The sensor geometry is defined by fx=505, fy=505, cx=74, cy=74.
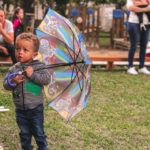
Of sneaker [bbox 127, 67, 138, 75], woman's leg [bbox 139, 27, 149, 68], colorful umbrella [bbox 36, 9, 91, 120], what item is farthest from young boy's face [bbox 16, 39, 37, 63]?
sneaker [bbox 127, 67, 138, 75]

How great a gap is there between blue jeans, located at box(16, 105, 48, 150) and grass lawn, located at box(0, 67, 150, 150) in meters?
0.53

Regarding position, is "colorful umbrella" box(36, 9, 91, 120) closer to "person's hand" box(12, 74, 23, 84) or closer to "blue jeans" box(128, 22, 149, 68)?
"person's hand" box(12, 74, 23, 84)

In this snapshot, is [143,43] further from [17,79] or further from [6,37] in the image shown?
[17,79]

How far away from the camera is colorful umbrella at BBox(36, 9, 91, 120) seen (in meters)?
4.54

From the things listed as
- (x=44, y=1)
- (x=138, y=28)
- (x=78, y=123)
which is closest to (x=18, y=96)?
(x=78, y=123)

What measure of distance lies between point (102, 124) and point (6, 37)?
3021mm

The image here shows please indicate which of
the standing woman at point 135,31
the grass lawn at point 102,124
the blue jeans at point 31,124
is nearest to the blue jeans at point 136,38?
the standing woman at point 135,31

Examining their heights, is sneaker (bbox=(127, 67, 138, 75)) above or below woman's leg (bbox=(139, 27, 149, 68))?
below

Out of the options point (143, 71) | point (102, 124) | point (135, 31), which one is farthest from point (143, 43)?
point (102, 124)

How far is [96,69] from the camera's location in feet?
33.9

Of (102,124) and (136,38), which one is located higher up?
(136,38)

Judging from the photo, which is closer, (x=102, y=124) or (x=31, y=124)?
(x=31, y=124)

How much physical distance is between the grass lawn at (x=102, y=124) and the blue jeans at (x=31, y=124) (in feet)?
1.73

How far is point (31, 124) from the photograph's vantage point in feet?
14.3
